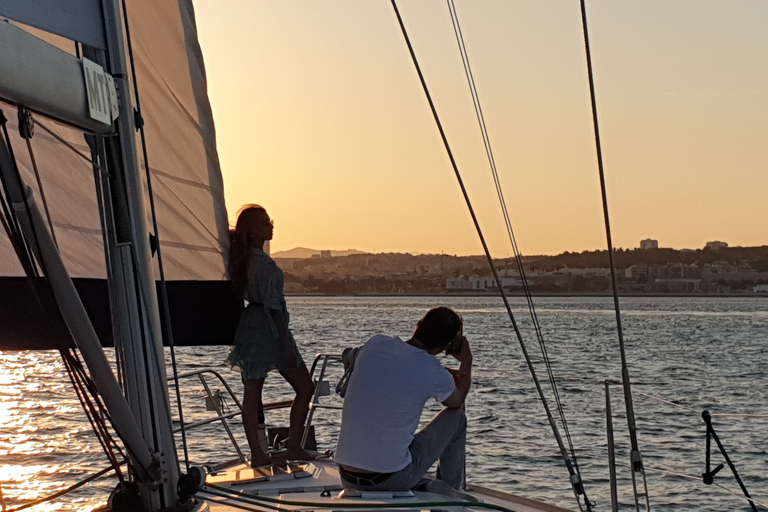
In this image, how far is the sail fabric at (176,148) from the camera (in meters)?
4.26

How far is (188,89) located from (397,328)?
4326cm

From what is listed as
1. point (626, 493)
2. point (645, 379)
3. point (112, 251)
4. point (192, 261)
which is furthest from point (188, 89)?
point (645, 379)

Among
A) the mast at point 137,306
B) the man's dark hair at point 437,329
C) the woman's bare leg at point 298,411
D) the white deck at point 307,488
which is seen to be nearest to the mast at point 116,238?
the mast at point 137,306

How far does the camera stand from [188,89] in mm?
4562

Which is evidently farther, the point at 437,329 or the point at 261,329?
the point at 261,329

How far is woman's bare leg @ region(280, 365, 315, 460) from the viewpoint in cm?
431

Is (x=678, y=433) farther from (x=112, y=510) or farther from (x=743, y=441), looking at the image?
(x=112, y=510)

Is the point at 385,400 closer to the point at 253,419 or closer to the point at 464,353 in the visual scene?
the point at 464,353

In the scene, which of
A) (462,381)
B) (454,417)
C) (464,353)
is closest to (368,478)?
(454,417)

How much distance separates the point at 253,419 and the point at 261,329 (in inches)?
14.9

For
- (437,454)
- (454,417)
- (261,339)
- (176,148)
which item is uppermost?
(176,148)

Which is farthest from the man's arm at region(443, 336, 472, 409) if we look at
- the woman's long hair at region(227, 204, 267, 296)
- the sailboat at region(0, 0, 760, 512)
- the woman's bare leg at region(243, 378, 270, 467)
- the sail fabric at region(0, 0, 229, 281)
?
the sail fabric at region(0, 0, 229, 281)

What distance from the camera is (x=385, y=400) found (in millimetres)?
3285

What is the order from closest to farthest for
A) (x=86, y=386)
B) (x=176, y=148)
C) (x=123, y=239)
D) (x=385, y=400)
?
(x=86, y=386) → (x=123, y=239) → (x=385, y=400) → (x=176, y=148)
